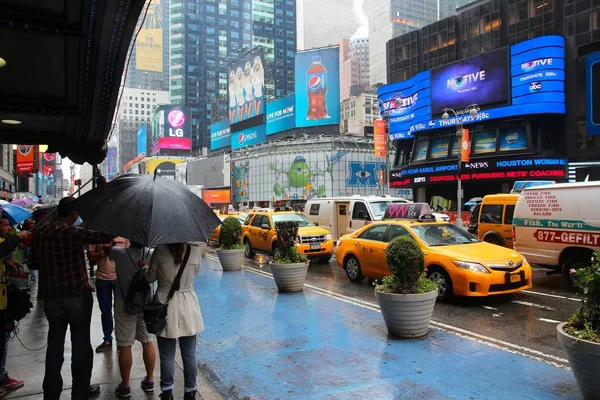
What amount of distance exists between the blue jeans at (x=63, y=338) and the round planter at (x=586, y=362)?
14.8 ft

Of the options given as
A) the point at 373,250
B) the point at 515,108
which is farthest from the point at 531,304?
the point at 515,108

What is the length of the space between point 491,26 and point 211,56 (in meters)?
122

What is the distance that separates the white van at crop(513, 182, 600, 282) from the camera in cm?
898

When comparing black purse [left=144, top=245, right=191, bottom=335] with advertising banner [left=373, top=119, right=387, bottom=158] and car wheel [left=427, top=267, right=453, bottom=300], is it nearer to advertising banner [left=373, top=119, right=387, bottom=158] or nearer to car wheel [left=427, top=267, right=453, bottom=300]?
car wheel [left=427, top=267, right=453, bottom=300]

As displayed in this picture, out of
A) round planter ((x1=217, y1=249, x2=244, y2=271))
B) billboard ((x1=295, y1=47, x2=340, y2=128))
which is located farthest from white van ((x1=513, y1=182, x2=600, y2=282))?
billboard ((x1=295, y1=47, x2=340, y2=128))

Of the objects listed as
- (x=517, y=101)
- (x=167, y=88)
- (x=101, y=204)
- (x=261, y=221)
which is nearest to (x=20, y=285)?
(x=101, y=204)

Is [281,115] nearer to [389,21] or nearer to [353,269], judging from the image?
[353,269]

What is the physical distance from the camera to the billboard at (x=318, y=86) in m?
68.8

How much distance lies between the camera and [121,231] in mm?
3664

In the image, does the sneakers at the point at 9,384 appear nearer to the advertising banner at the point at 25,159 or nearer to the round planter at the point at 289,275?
the round planter at the point at 289,275

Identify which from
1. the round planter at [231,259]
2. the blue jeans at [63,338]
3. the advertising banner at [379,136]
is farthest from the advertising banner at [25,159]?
the blue jeans at [63,338]

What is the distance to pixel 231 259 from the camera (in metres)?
12.6

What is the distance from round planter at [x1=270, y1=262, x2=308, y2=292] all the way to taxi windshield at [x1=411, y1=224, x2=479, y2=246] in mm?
2609

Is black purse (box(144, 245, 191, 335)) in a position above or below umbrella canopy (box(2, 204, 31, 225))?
below
